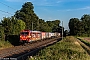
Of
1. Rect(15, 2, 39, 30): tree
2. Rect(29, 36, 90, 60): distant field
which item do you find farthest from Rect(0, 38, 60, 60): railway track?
Rect(15, 2, 39, 30): tree

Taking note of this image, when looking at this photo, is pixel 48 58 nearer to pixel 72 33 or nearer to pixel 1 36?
pixel 1 36

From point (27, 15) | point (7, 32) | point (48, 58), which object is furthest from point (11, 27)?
point (27, 15)

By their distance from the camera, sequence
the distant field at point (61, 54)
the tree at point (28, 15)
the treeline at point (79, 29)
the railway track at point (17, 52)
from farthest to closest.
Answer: the treeline at point (79, 29)
the tree at point (28, 15)
the railway track at point (17, 52)
the distant field at point (61, 54)

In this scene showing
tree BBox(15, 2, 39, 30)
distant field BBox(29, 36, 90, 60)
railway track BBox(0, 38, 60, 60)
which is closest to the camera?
distant field BBox(29, 36, 90, 60)

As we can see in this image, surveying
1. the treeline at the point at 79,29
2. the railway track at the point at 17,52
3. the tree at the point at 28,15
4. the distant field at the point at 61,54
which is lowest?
the railway track at the point at 17,52

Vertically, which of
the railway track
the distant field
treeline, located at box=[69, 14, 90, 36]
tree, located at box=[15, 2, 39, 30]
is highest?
tree, located at box=[15, 2, 39, 30]

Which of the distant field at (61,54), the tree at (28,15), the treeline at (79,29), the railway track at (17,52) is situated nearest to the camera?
the distant field at (61,54)

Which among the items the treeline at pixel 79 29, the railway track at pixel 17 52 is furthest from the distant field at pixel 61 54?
the treeline at pixel 79 29

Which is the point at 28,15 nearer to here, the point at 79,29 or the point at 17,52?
the point at 79,29

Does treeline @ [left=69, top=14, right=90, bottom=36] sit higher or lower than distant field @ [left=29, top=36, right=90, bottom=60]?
higher

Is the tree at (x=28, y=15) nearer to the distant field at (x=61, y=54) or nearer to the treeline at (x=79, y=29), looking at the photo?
the treeline at (x=79, y=29)

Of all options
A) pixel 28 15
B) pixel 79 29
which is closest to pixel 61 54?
pixel 28 15

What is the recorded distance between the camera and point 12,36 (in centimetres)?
4512

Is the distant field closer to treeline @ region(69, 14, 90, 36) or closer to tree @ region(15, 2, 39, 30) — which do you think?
tree @ region(15, 2, 39, 30)
